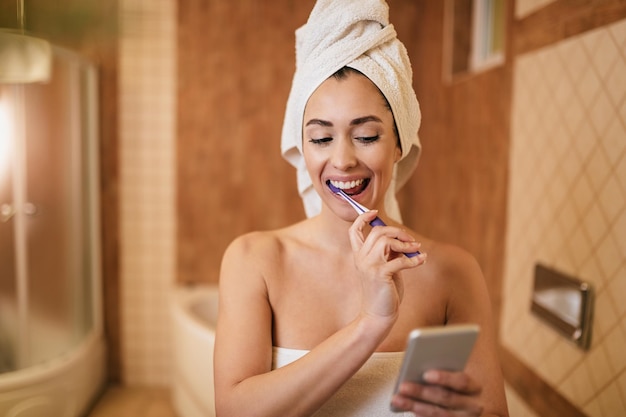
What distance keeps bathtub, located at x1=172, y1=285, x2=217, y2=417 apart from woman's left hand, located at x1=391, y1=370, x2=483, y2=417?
81 cm

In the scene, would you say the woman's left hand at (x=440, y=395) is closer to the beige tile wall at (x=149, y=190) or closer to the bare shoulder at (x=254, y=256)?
the bare shoulder at (x=254, y=256)

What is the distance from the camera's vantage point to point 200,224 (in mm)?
1978

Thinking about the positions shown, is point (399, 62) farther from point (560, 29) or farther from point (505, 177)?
point (505, 177)

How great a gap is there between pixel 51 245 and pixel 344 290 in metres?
0.86

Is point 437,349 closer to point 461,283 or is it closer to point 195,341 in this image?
point 461,283

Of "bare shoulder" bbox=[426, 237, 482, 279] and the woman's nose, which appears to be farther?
"bare shoulder" bbox=[426, 237, 482, 279]

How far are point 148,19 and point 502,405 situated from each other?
749 millimetres

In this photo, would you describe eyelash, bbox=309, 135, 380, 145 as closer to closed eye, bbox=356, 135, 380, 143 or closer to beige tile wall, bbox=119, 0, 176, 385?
closed eye, bbox=356, 135, 380, 143

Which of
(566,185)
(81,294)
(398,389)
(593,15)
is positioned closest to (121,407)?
(398,389)

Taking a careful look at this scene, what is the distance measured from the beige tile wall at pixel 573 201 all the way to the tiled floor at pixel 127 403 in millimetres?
724

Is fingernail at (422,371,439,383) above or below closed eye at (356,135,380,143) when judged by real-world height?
below

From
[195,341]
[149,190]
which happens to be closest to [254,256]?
[195,341]

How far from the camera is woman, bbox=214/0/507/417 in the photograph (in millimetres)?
500

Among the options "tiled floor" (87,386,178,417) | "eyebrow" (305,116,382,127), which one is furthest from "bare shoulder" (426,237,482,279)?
"tiled floor" (87,386,178,417)
